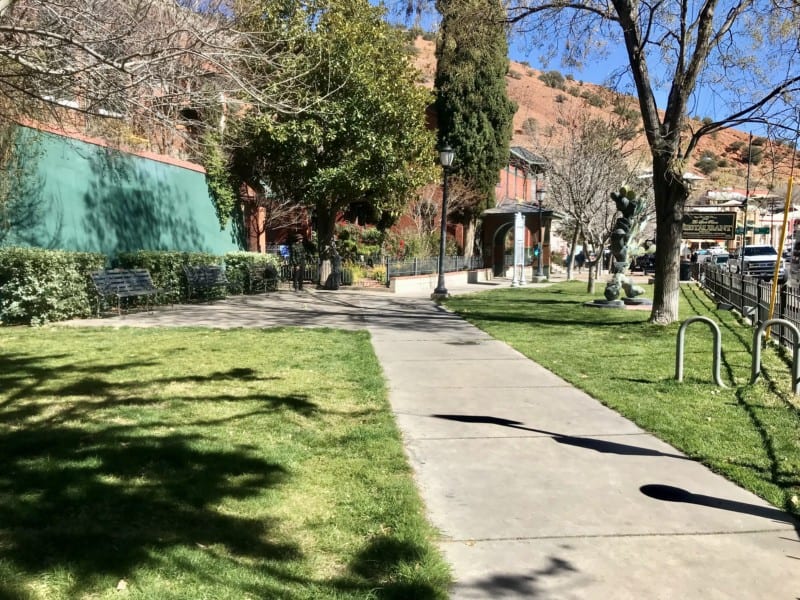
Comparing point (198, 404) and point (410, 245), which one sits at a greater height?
point (410, 245)

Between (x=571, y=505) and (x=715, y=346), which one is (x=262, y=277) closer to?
(x=715, y=346)

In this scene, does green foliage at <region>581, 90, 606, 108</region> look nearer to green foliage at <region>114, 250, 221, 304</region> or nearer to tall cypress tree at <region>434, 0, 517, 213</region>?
tall cypress tree at <region>434, 0, 517, 213</region>

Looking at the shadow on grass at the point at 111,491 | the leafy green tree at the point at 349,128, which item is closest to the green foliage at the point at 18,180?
the leafy green tree at the point at 349,128

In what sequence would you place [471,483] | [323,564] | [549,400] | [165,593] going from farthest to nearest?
[549,400]
[471,483]
[323,564]
[165,593]

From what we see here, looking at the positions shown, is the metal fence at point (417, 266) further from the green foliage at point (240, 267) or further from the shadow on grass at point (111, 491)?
the shadow on grass at point (111, 491)

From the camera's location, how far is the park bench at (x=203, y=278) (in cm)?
1603

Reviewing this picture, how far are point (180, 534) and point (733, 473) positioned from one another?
3.75 meters

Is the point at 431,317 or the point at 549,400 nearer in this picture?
the point at 549,400

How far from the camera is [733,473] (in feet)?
15.2

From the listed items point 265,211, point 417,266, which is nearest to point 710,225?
point 417,266

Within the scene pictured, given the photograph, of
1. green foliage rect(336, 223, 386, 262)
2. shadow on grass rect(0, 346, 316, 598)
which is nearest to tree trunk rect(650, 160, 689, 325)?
shadow on grass rect(0, 346, 316, 598)

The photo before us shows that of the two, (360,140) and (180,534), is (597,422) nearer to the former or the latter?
(180,534)

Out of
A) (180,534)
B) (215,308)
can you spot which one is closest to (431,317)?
(215,308)

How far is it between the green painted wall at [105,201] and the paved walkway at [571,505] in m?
9.61
